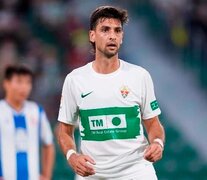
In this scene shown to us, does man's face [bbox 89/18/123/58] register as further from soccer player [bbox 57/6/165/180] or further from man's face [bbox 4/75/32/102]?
man's face [bbox 4/75/32/102]

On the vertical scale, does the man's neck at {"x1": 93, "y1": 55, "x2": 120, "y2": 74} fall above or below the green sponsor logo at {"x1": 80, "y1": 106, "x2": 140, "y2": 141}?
above

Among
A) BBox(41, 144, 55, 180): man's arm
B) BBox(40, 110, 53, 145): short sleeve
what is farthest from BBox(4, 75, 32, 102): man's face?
BBox(41, 144, 55, 180): man's arm

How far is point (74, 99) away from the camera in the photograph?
5.53 m

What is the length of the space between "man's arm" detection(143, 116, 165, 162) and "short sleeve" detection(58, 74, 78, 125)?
19.5 inches

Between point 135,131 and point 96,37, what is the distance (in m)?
0.72

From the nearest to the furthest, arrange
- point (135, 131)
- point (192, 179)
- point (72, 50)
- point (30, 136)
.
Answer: point (135, 131), point (30, 136), point (192, 179), point (72, 50)

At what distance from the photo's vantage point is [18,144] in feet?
24.6

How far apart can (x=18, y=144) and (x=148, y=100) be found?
7.78 ft

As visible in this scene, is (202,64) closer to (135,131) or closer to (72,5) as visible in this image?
(72,5)

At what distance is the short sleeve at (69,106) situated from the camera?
5539 mm

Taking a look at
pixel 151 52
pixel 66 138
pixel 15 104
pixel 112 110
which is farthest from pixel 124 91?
pixel 151 52

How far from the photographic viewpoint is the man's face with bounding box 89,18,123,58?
539 cm

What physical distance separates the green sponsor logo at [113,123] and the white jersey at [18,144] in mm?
2209

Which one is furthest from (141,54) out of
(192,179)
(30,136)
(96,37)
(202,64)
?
(96,37)
